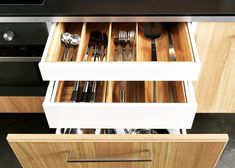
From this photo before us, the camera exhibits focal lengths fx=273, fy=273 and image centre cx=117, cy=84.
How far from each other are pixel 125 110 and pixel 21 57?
17.2 inches

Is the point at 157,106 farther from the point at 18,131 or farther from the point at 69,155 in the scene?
the point at 18,131

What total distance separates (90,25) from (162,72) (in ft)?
1.20

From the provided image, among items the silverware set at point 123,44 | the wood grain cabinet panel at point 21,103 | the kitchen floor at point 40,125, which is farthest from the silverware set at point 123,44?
the kitchen floor at point 40,125

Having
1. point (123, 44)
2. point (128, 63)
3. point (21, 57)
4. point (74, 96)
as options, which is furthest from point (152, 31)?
point (21, 57)

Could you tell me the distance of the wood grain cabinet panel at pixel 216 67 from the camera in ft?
2.83

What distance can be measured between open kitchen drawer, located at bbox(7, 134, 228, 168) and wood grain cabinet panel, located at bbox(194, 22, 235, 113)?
0.36m

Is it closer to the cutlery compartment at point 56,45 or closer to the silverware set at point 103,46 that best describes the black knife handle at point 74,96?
the silverware set at point 103,46

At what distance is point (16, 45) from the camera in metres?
0.94

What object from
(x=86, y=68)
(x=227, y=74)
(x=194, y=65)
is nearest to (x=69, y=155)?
(x=86, y=68)

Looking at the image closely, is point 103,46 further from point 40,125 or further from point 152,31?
point 40,125

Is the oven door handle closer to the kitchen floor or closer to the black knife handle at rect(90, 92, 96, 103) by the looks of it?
the black knife handle at rect(90, 92, 96, 103)

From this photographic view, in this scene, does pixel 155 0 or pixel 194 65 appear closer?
pixel 194 65

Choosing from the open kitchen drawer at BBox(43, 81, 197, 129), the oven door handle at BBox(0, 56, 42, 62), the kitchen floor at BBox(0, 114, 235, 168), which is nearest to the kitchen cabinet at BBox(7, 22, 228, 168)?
the open kitchen drawer at BBox(43, 81, 197, 129)

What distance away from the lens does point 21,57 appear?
958 millimetres
